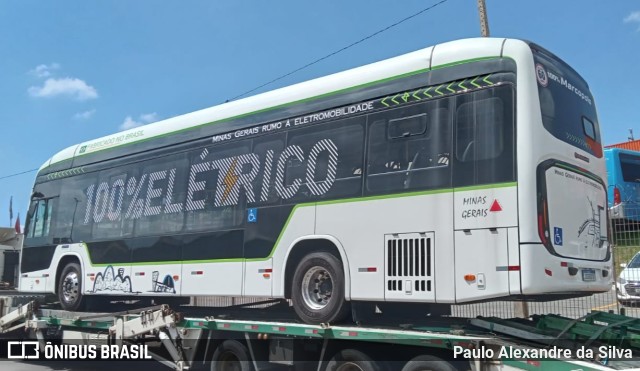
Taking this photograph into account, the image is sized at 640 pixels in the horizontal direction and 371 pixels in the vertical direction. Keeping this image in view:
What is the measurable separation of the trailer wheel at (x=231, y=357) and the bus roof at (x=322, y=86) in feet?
10.9

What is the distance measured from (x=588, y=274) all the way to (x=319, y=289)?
3.11 metres

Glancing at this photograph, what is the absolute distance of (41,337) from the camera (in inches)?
435

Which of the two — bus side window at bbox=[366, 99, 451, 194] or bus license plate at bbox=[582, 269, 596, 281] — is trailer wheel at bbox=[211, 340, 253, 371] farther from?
bus license plate at bbox=[582, 269, 596, 281]

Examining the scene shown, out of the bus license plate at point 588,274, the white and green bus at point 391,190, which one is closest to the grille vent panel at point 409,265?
the white and green bus at point 391,190

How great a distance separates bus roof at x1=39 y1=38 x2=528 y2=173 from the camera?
6605mm

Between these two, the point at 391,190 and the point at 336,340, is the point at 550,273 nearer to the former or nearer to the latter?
the point at 391,190

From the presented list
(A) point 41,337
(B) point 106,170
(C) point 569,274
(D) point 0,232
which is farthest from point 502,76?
(D) point 0,232

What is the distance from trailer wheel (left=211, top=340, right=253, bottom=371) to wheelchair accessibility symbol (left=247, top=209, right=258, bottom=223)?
164 centimetres

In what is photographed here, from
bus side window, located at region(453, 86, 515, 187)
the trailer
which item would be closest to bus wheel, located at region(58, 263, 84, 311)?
the trailer

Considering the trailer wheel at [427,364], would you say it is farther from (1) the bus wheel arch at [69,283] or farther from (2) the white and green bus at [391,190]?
(1) the bus wheel arch at [69,283]

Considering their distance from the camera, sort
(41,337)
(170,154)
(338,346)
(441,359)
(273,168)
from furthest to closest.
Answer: (41,337) → (170,154) → (273,168) → (338,346) → (441,359)

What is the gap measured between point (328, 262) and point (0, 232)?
1866cm

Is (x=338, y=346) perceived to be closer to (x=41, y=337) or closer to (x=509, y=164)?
(x=509, y=164)

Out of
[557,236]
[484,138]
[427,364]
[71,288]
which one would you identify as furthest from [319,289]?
[71,288]
